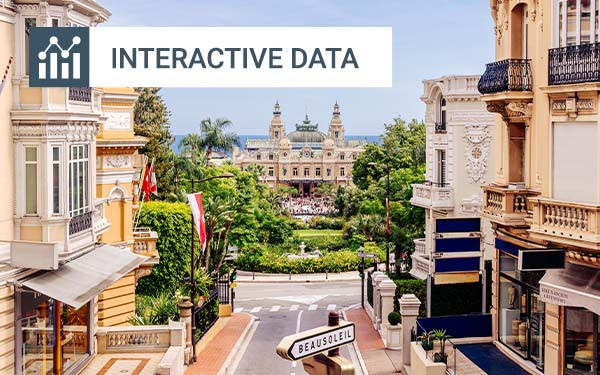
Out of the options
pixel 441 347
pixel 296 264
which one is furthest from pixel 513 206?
pixel 296 264

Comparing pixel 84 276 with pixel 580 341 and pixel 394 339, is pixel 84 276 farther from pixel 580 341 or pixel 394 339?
pixel 394 339

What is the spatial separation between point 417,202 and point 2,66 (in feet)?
84.8

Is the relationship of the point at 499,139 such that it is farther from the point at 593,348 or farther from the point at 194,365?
the point at 194,365

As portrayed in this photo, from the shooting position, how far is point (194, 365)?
29.9 meters

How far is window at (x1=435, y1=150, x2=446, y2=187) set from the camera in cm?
4088

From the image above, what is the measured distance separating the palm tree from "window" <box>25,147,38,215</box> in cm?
6275

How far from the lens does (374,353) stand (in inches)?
1266

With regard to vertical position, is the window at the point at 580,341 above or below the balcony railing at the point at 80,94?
below

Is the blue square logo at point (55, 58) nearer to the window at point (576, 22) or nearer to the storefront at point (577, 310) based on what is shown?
the window at point (576, 22)

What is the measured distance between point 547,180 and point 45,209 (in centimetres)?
1207

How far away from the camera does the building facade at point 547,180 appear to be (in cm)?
1905

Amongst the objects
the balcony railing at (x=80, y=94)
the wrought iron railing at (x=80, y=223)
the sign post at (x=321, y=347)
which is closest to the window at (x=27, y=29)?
the balcony railing at (x=80, y=94)

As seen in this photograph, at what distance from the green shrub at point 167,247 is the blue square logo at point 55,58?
16982 mm

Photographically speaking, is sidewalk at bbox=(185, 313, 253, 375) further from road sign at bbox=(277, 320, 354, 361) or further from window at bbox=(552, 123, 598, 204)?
road sign at bbox=(277, 320, 354, 361)
